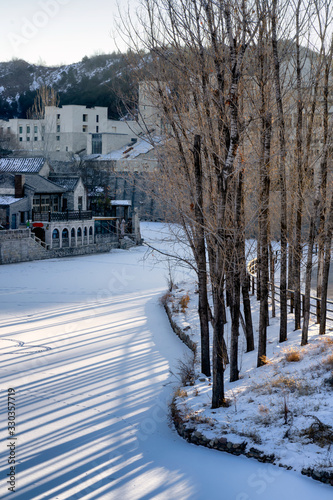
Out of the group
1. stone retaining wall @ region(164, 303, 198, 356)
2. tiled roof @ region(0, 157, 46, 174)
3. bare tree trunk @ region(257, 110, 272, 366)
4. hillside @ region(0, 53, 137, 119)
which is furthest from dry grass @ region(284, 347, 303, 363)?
hillside @ region(0, 53, 137, 119)

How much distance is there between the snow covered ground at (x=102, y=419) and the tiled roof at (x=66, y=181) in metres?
20.0

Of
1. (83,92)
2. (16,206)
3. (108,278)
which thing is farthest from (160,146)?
(83,92)

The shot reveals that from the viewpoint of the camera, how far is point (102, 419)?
26.9 ft

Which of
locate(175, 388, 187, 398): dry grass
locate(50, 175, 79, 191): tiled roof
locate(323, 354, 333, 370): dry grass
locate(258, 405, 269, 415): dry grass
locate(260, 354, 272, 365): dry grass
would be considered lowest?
locate(175, 388, 187, 398): dry grass

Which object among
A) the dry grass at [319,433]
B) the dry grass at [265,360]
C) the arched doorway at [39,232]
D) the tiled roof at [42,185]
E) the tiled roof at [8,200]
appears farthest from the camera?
the tiled roof at [42,185]

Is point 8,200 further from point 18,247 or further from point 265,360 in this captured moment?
point 265,360

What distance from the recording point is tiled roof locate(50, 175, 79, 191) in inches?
1427

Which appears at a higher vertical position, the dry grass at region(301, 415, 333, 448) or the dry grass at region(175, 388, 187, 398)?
the dry grass at region(301, 415, 333, 448)

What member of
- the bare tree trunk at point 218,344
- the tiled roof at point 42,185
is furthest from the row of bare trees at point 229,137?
the tiled roof at point 42,185

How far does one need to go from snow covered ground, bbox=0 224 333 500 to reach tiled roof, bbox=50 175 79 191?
2000cm

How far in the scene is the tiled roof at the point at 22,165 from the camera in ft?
120

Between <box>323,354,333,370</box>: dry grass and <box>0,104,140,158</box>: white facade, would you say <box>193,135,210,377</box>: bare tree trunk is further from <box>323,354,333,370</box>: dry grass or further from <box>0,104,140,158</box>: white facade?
<box>0,104,140,158</box>: white facade

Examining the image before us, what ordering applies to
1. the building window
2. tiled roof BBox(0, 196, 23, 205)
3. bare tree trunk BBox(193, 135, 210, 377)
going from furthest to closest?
the building window < tiled roof BBox(0, 196, 23, 205) < bare tree trunk BBox(193, 135, 210, 377)

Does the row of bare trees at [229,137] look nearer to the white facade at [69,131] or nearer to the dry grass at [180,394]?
the dry grass at [180,394]
